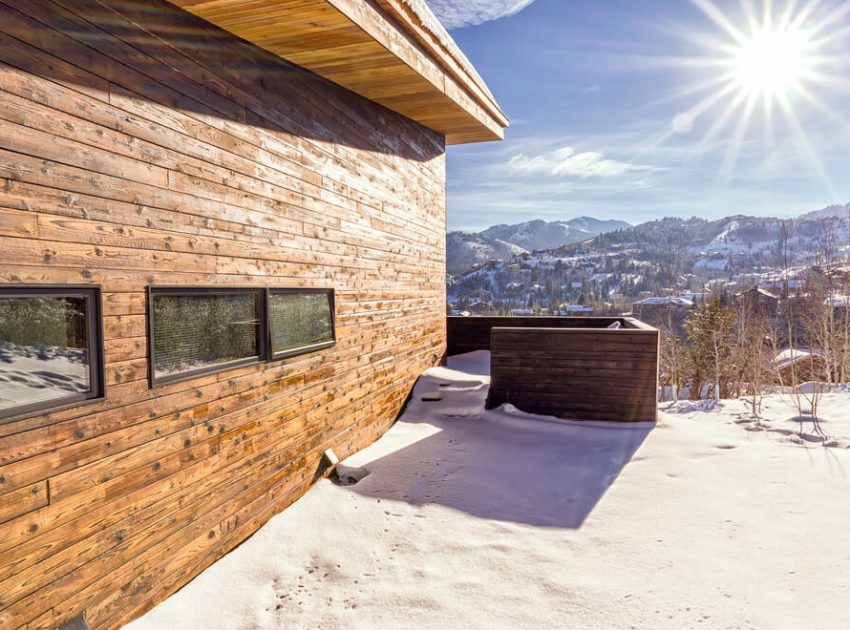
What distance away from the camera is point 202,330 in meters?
3.57

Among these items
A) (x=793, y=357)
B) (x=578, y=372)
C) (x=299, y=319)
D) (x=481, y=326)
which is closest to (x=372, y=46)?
(x=299, y=319)

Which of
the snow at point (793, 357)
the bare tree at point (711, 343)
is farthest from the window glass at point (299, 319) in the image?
the bare tree at point (711, 343)

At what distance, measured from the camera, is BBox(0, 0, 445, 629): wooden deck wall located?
95.7 inches

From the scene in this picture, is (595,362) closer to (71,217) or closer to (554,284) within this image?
(71,217)

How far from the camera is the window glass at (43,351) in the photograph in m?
2.33

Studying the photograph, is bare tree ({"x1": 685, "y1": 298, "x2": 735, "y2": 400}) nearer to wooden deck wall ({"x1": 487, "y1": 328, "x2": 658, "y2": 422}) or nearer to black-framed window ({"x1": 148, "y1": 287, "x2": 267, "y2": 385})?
wooden deck wall ({"x1": 487, "y1": 328, "x2": 658, "y2": 422})

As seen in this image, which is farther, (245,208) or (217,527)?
(245,208)

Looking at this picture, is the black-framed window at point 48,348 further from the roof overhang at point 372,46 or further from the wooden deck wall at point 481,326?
the wooden deck wall at point 481,326

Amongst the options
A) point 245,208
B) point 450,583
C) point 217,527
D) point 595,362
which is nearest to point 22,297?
point 245,208

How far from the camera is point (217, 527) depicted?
3682 mm

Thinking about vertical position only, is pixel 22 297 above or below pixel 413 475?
above

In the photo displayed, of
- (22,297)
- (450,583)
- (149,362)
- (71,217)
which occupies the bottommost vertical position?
(450,583)

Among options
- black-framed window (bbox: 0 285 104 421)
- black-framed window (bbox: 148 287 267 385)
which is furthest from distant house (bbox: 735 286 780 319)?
black-framed window (bbox: 0 285 104 421)

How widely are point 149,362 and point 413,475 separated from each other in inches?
124
